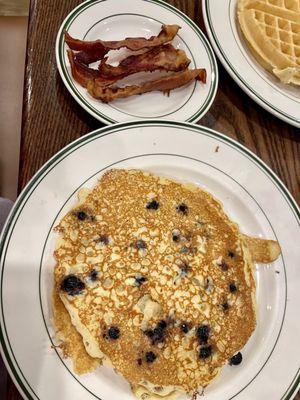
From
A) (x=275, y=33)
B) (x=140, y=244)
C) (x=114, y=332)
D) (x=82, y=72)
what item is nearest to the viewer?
(x=114, y=332)

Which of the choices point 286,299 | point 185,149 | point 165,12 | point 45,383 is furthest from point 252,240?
point 165,12

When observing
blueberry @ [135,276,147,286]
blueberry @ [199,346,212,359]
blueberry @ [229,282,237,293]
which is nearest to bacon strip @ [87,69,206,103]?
blueberry @ [135,276,147,286]

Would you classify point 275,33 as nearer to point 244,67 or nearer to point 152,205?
point 244,67

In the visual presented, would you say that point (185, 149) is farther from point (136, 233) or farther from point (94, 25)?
point (94, 25)

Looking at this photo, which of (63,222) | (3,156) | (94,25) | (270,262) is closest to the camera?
(63,222)

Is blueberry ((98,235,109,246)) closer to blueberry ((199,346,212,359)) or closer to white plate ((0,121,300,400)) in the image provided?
white plate ((0,121,300,400))

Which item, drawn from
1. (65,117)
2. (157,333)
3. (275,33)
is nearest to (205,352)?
(157,333)

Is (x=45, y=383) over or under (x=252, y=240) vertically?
under
